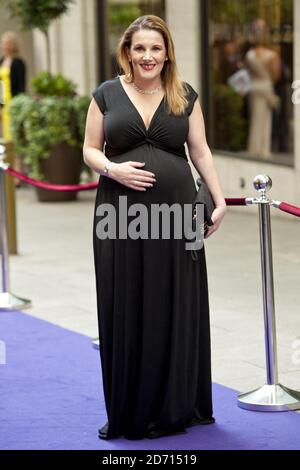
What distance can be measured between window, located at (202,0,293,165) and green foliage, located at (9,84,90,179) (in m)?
1.76

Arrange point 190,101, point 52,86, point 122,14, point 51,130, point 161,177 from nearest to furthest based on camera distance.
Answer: point 161,177 → point 190,101 → point 51,130 → point 52,86 → point 122,14

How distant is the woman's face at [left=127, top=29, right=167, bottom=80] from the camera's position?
562 centimetres

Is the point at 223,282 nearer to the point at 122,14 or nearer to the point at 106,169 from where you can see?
the point at 106,169

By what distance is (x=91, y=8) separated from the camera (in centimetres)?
1720

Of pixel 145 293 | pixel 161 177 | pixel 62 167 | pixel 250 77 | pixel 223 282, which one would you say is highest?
pixel 161 177

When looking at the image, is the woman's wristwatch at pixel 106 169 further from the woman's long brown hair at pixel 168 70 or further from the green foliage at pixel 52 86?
the green foliage at pixel 52 86

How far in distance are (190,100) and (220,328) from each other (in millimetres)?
2813

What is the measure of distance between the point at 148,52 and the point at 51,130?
9.43 metres

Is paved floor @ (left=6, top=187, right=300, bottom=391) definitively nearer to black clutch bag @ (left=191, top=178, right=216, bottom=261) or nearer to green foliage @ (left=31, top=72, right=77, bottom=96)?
black clutch bag @ (left=191, top=178, right=216, bottom=261)

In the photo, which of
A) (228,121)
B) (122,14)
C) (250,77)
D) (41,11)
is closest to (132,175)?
(250,77)

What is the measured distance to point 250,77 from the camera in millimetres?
14195

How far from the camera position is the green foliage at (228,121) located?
14555 millimetres

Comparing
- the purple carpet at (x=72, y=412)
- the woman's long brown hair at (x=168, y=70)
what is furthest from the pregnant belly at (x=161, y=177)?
the purple carpet at (x=72, y=412)

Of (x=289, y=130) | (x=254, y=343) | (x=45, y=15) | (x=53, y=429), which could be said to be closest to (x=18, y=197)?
(x=45, y=15)
